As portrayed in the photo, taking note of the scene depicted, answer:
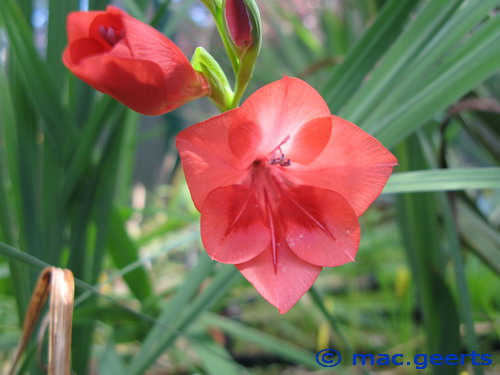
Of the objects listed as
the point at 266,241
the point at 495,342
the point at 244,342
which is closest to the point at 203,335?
the point at 244,342

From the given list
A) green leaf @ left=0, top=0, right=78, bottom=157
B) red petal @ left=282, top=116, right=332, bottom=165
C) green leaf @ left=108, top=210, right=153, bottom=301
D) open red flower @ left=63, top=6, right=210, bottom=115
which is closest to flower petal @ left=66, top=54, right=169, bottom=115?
open red flower @ left=63, top=6, right=210, bottom=115

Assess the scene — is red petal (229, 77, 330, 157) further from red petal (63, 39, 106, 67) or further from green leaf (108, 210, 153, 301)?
green leaf (108, 210, 153, 301)

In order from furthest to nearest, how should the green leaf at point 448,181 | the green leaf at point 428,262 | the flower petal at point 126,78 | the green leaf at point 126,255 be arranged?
the green leaf at point 126,255 < the green leaf at point 428,262 < the green leaf at point 448,181 < the flower petal at point 126,78

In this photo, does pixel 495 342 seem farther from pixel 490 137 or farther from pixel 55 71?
pixel 55 71

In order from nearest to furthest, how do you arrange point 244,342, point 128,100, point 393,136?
point 128,100
point 393,136
point 244,342

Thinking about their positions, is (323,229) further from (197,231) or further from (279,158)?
(197,231)

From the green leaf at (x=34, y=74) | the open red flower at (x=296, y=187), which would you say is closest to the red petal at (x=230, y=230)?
the open red flower at (x=296, y=187)

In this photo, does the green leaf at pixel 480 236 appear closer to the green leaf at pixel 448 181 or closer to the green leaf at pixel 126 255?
the green leaf at pixel 448 181
